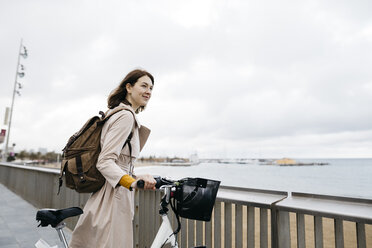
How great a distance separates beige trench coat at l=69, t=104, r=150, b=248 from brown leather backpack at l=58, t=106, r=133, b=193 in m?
0.04

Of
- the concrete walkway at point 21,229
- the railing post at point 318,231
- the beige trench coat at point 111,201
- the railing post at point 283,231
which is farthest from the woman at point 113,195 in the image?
the concrete walkway at point 21,229

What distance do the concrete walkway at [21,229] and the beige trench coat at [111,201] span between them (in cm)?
257

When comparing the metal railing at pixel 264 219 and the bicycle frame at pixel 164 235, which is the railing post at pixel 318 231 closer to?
the metal railing at pixel 264 219

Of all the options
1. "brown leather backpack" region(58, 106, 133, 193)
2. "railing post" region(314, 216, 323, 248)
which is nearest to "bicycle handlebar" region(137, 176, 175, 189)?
"brown leather backpack" region(58, 106, 133, 193)

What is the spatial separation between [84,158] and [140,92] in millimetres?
544

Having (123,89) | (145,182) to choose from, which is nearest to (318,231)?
(145,182)

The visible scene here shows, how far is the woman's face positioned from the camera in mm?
1538

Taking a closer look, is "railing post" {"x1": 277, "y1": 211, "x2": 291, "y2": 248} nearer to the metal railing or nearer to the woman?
the metal railing

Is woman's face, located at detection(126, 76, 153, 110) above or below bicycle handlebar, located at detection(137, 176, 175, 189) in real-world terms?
above

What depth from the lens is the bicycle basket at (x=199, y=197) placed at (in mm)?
1128

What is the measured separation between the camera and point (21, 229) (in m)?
3.96

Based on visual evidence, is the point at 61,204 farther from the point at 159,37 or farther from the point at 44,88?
the point at 44,88

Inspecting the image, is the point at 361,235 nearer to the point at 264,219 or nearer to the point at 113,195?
the point at 264,219

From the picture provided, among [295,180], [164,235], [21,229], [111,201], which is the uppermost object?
[111,201]
